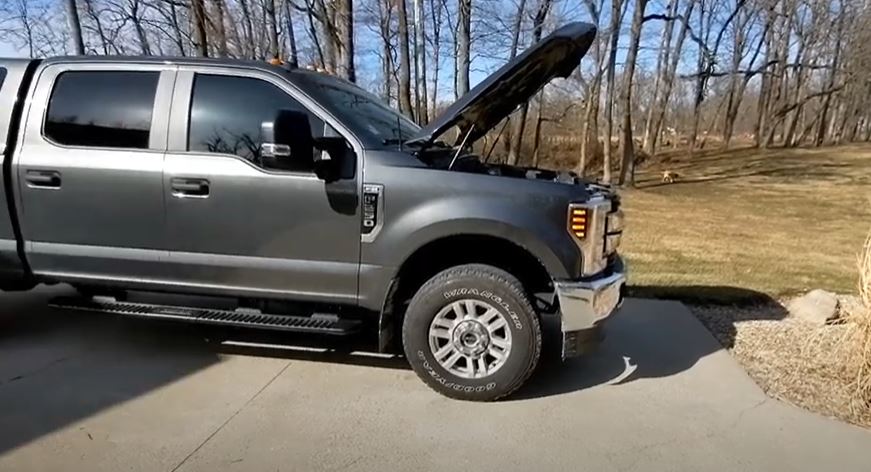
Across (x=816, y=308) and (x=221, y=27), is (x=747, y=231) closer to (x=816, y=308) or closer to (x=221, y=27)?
(x=816, y=308)

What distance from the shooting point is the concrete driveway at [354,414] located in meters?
2.97

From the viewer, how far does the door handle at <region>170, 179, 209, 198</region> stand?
376 centimetres

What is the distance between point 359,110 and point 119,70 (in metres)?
1.67

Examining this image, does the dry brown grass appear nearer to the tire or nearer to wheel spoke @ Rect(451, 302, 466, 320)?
the tire

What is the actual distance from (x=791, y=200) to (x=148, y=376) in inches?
701

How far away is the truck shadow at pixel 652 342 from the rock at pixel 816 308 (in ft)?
0.45

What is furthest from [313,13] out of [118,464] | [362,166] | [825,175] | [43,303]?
[825,175]

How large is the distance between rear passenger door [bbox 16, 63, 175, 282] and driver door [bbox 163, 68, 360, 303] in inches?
6.0

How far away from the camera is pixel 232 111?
12.6 feet

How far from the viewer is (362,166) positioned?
3621 mm

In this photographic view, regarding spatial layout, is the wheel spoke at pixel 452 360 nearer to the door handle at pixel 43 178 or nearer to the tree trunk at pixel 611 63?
the door handle at pixel 43 178

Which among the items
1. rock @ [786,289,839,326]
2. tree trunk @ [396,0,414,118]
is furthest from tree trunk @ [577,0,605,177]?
rock @ [786,289,839,326]

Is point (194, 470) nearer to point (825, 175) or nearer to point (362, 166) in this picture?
point (362, 166)

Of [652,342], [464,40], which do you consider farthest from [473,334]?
[464,40]
